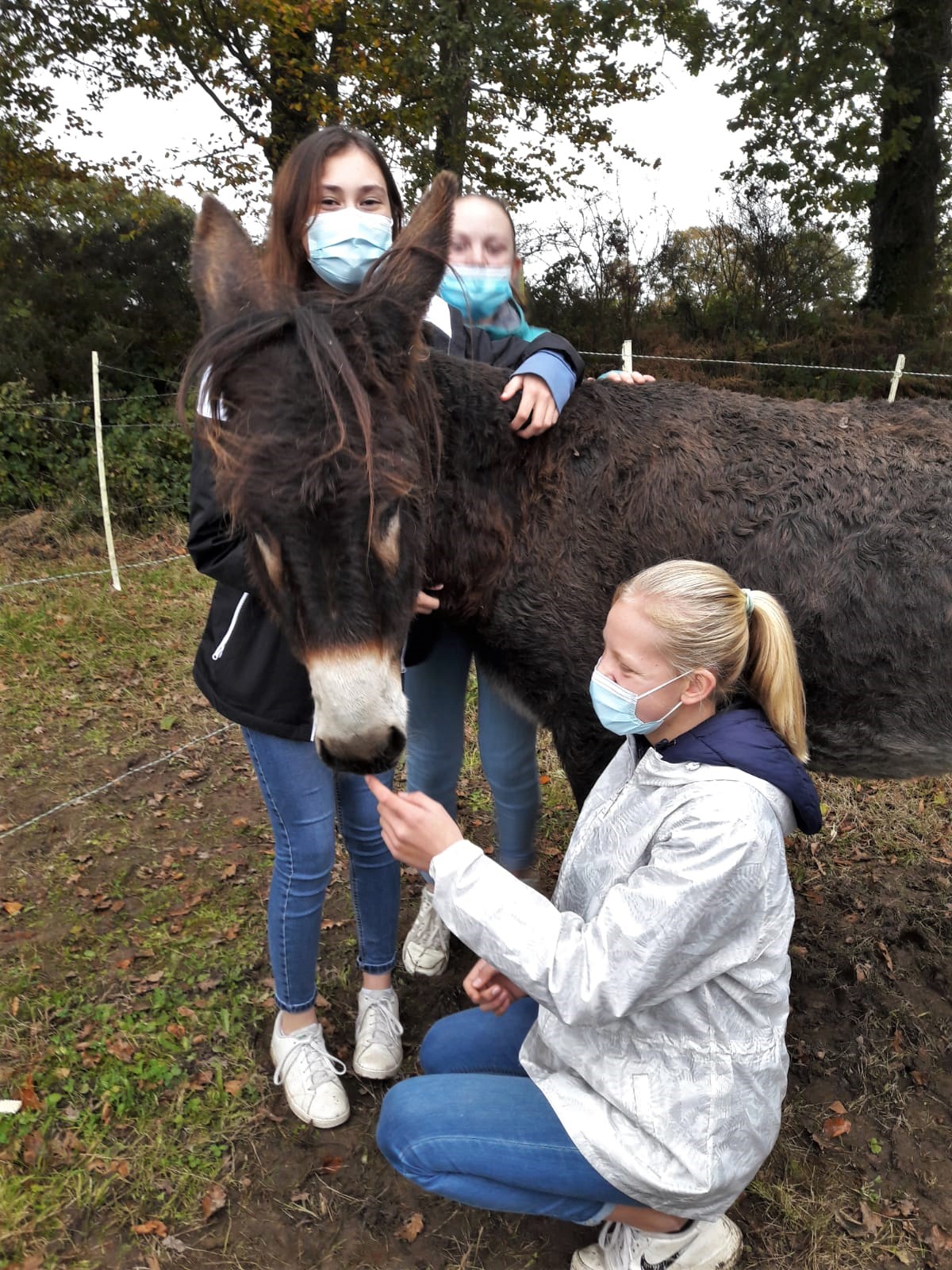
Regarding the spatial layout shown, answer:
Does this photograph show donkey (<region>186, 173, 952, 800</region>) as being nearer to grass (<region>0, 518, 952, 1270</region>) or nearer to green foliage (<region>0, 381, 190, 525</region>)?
grass (<region>0, 518, 952, 1270</region>)

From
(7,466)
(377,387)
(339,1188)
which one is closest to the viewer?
(377,387)

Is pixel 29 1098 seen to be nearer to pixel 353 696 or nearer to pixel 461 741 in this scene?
pixel 461 741

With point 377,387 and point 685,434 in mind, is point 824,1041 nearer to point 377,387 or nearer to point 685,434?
point 685,434

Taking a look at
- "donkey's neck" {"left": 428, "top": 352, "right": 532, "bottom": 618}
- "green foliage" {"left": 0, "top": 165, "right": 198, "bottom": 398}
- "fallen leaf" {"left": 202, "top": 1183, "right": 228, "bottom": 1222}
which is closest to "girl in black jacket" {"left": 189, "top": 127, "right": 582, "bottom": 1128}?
Result: "donkey's neck" {"left": 428, "top": 352, "right": 532, "bottom": 618}

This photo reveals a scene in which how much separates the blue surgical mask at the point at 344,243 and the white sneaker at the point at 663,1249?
2899mm

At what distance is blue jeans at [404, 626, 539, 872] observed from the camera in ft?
10.2

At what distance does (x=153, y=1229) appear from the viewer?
243cm

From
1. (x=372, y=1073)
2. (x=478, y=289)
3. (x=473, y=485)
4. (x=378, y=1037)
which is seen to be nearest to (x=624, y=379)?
(x=478, y=289)

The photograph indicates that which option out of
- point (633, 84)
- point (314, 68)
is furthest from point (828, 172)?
point (314, 68)

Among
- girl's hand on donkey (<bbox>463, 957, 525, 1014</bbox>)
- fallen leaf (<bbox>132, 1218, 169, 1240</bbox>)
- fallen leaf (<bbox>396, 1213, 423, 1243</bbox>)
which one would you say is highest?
girl's hand on donkey (<bbox>463, 957, 525, 1014</bbox>)

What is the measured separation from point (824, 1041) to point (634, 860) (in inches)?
80.3

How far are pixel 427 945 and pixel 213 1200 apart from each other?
1.23 metres

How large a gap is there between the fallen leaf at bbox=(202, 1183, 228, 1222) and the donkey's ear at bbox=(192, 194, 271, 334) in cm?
271

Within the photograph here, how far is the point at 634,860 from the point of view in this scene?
188 centimetres
